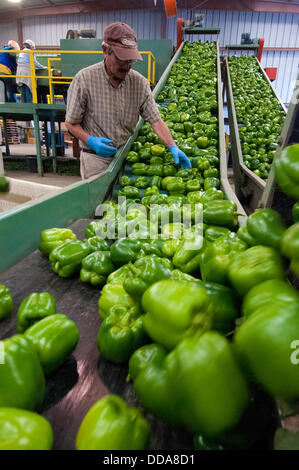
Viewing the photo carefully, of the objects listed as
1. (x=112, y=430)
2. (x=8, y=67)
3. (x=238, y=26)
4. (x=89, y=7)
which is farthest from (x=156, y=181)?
(x=89, y=7)

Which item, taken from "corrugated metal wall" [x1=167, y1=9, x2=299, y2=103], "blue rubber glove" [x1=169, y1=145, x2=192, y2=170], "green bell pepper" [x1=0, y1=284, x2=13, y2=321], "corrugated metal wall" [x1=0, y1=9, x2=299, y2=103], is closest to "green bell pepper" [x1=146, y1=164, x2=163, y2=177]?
"blue rubber glove" [x1=169, y1=145, x2=192, y2=170]

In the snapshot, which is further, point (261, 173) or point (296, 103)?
point (261, 173)

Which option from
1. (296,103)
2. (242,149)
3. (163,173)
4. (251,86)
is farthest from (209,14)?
(296,103)

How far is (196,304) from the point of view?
1010 mm

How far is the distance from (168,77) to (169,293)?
878 cm

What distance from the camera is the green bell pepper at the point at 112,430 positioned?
0.90m

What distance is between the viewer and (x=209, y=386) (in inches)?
31.7

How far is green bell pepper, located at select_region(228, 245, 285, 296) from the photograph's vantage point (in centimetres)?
114

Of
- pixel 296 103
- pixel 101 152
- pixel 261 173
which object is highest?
pixel 296 103

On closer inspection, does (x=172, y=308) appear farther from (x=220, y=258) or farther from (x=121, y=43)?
(x=121, y=43)

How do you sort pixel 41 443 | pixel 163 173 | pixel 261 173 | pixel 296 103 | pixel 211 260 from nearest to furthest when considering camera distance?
pixel 41 443 < pixel 211 260 < pixel 296 103 < pixel 163 173 < pixel 261 173

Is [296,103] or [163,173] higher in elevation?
[296,103]

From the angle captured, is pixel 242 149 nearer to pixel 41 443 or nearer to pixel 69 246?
pixel 69 246

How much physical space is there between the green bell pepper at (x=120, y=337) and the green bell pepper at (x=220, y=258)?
40 cm
